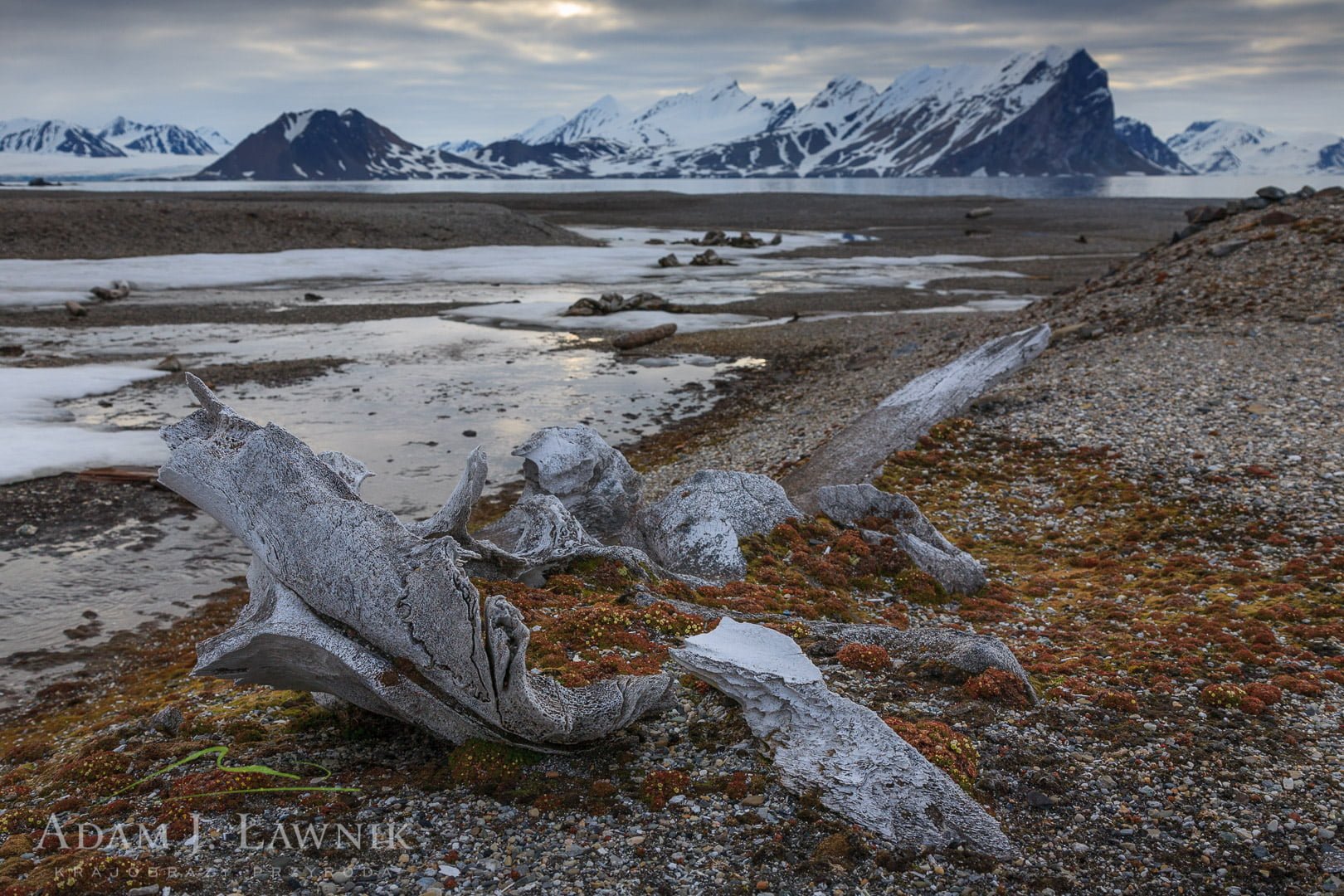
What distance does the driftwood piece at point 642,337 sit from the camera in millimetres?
33938

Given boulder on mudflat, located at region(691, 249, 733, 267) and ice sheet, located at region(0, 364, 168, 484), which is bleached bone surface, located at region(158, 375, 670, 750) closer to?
ice sheet, located at region(0, 364, 168, 484)

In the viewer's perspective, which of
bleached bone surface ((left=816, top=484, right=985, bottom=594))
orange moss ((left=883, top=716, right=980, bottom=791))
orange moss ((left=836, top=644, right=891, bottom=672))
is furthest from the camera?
bleached bone surface ((left=816, top=484, right=985, bottom=594))

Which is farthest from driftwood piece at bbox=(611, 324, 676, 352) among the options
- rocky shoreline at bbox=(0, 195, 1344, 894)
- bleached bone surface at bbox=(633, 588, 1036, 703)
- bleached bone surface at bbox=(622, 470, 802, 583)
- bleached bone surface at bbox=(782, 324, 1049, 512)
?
bleached bone surface at bbox=(633, 588, 1036, 703)

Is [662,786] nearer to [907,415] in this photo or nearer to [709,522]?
[709,522]

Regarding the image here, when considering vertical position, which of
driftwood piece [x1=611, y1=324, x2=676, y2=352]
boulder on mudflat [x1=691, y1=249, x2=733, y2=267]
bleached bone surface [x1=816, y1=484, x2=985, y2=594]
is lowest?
bleached bone surface [x1=816, y1=484, x2=985, y2=594]

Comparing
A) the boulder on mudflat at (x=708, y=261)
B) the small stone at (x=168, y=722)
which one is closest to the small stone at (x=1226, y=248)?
the small stone at (x=168, y=722)

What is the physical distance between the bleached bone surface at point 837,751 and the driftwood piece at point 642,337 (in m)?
26.6

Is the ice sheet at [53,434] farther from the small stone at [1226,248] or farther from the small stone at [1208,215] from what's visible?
the small stone at [1208,215]

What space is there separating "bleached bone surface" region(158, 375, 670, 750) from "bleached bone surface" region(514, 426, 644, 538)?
582 cm

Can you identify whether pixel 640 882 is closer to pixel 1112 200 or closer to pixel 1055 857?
pixel 1055 857

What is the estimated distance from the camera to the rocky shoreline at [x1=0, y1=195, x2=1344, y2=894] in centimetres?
610

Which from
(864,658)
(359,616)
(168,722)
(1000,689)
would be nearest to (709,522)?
(864,658)

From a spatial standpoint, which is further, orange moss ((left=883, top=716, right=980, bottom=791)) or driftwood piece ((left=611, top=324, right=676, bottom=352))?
driftwood piece ((left=611, top=324, right=676, bottom=352))

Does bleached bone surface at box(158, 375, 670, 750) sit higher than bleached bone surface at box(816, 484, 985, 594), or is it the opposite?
bleached bone surface at box(158, 375, 670, 750)
